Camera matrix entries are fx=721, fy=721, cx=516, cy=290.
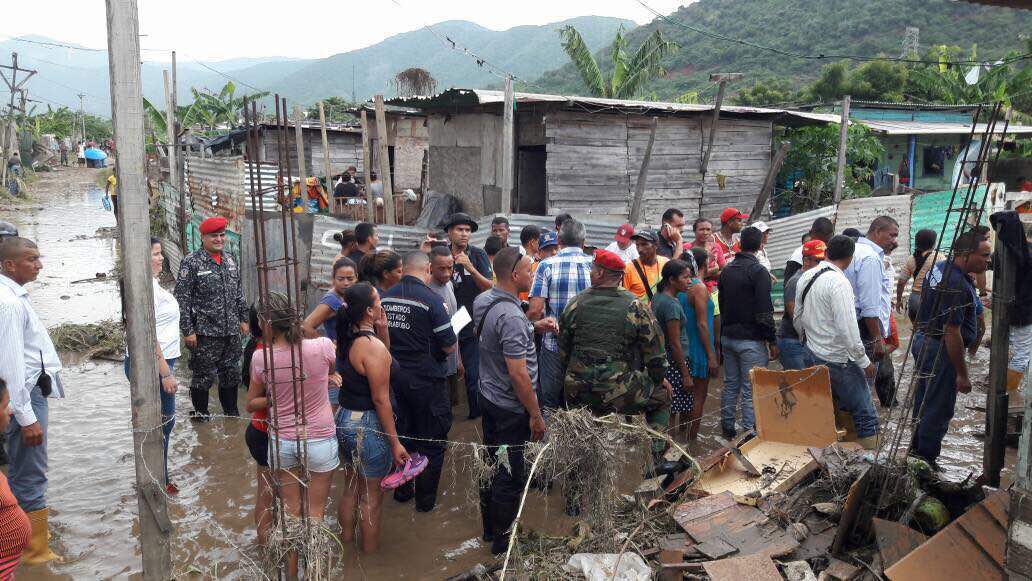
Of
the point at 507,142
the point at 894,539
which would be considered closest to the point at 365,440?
the point at 894,539

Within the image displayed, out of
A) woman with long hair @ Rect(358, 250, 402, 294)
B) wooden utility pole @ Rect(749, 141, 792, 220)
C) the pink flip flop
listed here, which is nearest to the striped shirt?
woman with long hair @ Rect(358, 250, 402, 294)

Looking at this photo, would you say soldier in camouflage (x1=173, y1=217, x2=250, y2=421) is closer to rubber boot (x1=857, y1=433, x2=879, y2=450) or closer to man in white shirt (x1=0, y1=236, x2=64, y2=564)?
man in white shirt (x1=0, y1=236, x2=64, y2=564)

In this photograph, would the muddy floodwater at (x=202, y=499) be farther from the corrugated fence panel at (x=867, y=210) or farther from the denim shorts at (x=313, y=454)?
the corrugated fence panel at (x=867, y=210)

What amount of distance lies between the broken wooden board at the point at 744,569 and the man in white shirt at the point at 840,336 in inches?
82.0

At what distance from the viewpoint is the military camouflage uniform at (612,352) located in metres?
4.62

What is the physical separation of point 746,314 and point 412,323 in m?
2.87

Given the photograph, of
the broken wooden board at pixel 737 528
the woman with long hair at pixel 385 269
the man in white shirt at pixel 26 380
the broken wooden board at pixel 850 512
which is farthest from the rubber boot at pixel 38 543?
the broken wooden board at pixel 850 512

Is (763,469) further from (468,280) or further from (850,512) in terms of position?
(468,280)

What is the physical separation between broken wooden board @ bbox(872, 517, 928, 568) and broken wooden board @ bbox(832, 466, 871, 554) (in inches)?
5.0

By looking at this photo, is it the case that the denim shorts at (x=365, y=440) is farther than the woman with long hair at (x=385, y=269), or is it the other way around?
the woman with long hair at (x=385, y=269)

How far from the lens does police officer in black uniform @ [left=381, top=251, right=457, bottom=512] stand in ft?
15.9

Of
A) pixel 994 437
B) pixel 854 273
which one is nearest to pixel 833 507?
pixel 994 437

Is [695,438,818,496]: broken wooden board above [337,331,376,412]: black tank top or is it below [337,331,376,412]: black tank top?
below

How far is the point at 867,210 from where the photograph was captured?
1196cm
